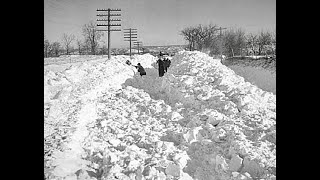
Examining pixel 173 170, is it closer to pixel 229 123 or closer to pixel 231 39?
pixel 229 123

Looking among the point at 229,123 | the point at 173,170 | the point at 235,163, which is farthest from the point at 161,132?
the point at 235,163

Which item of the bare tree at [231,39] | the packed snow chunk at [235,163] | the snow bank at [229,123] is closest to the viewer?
the packed snow chunk at [235,163]

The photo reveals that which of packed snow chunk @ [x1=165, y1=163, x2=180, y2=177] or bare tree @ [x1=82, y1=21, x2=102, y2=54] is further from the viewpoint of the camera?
bare tree @ [x1=82, y1=21, x2=102, y2=54]

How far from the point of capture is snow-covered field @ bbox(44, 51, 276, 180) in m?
2.67

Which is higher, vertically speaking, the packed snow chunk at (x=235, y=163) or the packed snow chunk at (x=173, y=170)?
the packed snow chunk at (x=235, y=163)

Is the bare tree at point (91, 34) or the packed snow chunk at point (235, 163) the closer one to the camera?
the packed snow chunk at point (235, 163)

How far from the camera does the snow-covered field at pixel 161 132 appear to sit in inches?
105

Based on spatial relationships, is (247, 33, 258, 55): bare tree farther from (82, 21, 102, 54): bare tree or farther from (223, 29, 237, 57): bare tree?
(82, 21, 102, 54): bare tree

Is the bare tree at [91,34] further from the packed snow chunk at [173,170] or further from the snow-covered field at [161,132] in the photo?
the packed snow chunk at [173,170]

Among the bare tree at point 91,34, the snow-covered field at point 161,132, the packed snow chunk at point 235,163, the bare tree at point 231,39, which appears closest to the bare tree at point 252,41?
the bare tree at point 231,39

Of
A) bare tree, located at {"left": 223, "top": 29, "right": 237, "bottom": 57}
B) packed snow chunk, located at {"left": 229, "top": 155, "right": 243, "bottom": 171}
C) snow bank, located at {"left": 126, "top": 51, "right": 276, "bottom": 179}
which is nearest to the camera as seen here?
packed snow chunk, located at {"left": 229, "top": 155, "right": 243, "bottom": 171}

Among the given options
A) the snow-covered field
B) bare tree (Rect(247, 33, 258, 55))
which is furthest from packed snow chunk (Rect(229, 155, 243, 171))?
bare tree (Rect(247, 33, 258, 55))
